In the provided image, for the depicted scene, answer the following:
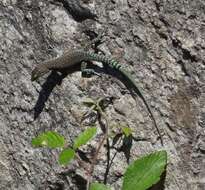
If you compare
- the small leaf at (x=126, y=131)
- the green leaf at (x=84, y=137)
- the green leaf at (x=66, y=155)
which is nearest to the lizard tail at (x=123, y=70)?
the small leaf at (x=126, y=131)

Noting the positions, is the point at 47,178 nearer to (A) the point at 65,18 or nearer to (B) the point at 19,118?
(B) the point at 19,118

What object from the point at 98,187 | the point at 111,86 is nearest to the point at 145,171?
the point at 98,187

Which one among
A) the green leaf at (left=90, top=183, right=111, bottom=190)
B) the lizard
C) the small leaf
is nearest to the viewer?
the green leaf at (left=90, top=183, right=111, bottom=190)

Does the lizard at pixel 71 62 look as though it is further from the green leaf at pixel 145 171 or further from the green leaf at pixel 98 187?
the green leaf at pixel 98 187

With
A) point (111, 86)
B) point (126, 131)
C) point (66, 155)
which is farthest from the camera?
point (111, 86)

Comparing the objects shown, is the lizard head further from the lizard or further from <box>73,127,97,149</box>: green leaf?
<box>73,127,97,149</box>: green leaf

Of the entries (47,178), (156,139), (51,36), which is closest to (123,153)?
(156,139)

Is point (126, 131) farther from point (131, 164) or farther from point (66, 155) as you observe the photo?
point (66, 155)

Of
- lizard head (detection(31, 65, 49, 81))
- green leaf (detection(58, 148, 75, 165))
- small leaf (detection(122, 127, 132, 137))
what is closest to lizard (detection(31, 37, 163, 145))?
lizard head (detection(31, 65, 49, 81))
